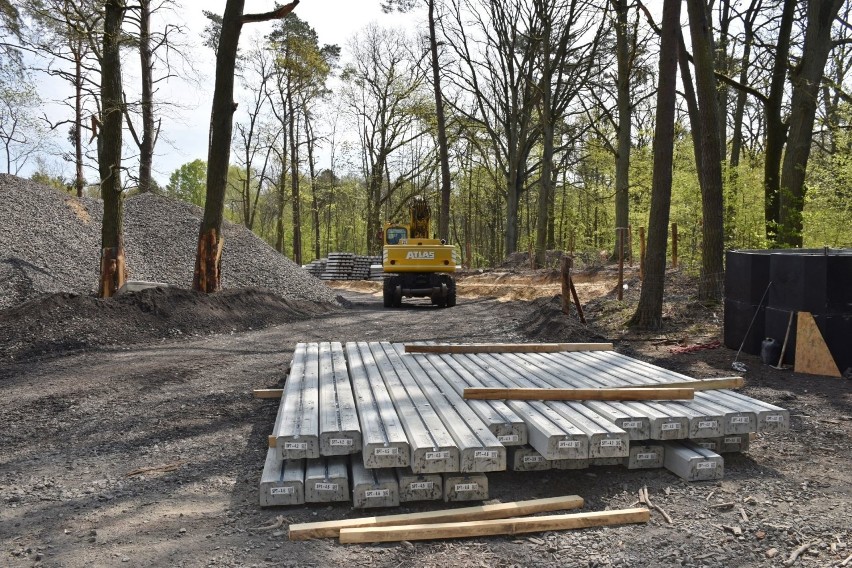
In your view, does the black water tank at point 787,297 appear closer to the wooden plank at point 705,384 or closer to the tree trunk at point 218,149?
the wooden plank at point 705,384

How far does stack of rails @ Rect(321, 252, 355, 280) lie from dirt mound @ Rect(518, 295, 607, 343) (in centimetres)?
2080

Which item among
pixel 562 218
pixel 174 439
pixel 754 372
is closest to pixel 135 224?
pixel 174 439

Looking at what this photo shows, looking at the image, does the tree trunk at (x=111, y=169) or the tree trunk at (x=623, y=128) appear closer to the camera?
the tree trunk at (x=111, y=169)

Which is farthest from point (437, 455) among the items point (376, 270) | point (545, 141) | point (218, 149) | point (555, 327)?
point (376, 270)

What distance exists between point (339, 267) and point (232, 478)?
29836 millimetres

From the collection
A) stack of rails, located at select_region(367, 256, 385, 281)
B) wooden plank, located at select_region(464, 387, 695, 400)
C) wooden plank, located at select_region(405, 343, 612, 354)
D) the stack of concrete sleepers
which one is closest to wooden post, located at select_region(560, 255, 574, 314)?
wooden plank, located at select_region(405, 343, 612, 354)

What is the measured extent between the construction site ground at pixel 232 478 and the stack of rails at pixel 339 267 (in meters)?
23.2

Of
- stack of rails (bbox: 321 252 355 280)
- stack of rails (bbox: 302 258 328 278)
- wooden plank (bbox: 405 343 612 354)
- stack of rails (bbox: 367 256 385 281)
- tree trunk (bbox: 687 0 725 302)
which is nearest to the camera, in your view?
wooden plank (bbox: 405 343 612 354)

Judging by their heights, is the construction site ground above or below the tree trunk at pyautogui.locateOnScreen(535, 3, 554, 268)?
below

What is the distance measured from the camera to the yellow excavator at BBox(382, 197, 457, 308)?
18.2 meters

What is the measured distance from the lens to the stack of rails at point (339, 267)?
34281 millimetres

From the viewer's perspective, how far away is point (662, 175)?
11.6m

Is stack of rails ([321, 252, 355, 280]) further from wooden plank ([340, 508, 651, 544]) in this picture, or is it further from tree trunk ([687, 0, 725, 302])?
wooden plank ([340, 508, 651, 544])

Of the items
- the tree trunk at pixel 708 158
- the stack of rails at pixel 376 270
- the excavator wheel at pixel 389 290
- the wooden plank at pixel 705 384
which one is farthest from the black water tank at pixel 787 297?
the stack of rails at pixel 376 270
